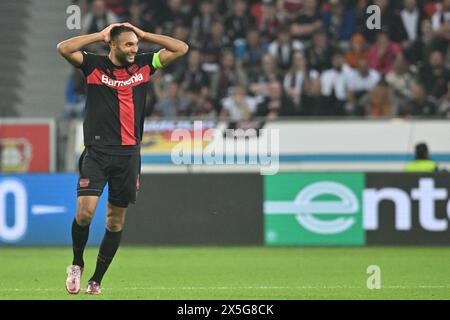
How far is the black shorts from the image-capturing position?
9867mm

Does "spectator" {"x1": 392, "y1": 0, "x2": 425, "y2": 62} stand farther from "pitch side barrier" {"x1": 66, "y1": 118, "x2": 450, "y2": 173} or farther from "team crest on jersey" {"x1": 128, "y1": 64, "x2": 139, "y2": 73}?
"team crest on jersey" {"x1": 128, "y1": 64, "x2": 139, "y2": 73}

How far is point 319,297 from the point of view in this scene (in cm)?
995

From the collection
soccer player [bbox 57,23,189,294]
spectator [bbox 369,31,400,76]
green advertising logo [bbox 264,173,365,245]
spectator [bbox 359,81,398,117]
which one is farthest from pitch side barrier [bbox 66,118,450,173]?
soccer player [bbox 57,23,189,294]

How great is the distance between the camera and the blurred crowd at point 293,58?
19.5 meters

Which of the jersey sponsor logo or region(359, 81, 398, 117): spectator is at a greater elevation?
region(359, 81, 398, 117): spectator

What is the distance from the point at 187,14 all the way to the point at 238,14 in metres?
0.92

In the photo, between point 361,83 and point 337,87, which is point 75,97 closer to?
point 337,87

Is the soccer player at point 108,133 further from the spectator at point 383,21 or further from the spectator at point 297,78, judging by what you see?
the spectator at point 383,21

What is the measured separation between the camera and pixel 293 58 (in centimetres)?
2016

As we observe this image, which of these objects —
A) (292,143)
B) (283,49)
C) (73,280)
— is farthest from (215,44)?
(73,280)

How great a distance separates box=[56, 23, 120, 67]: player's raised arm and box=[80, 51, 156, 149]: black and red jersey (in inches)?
3.2

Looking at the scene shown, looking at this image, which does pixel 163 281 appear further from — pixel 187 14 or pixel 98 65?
pixel 187 14

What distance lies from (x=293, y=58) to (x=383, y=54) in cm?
151
